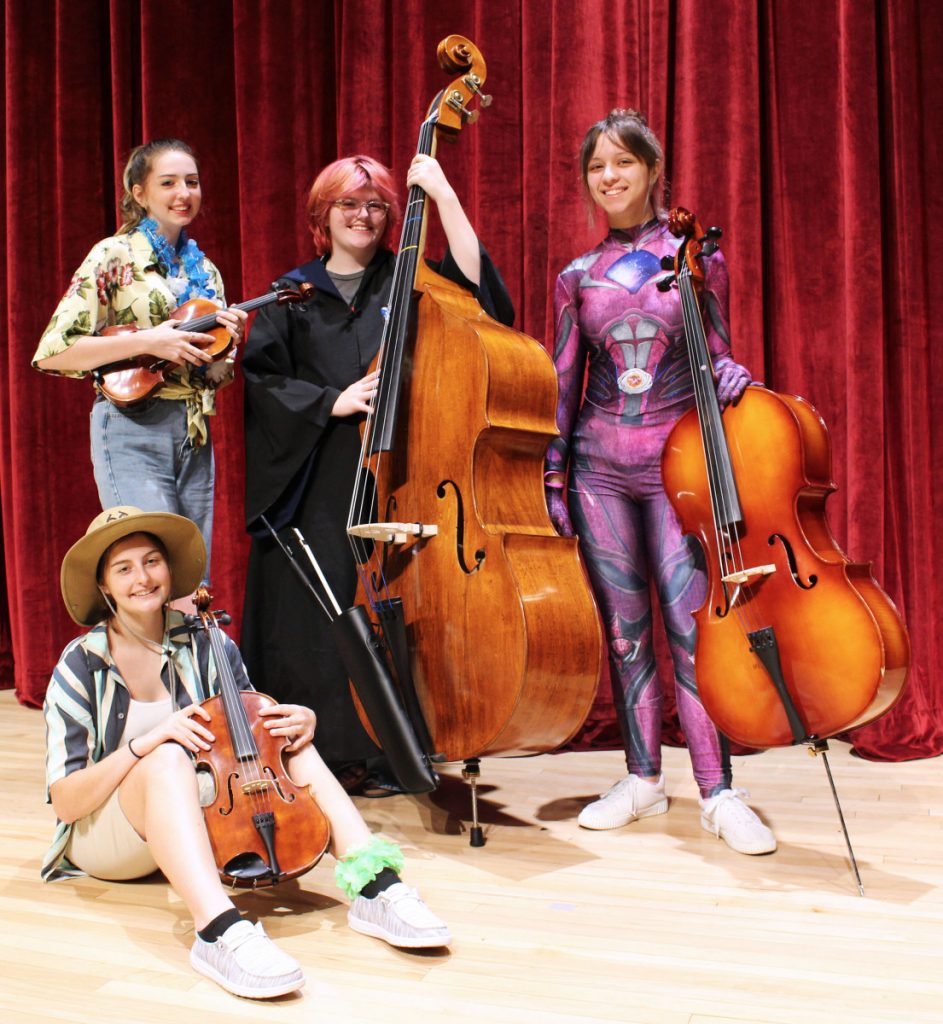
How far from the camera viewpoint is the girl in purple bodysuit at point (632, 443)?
244cm

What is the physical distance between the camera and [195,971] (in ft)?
5.85

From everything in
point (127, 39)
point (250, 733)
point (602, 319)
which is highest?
point (127, 39)

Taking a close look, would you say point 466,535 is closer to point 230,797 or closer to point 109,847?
point 230,797

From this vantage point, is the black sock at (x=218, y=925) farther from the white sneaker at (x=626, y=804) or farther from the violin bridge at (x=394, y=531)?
the white sneaker at (x=626, y=804)

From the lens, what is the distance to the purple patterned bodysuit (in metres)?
2.46

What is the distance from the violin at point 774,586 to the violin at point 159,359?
2.87 ft

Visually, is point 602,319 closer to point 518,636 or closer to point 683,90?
A: point 518,636

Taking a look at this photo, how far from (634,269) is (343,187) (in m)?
0.69

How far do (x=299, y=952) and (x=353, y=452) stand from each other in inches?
46.1

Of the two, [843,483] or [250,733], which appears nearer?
[250,733]

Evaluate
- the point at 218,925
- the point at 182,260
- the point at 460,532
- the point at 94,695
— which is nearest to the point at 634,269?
the point at 460,532

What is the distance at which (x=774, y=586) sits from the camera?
2.01 meters

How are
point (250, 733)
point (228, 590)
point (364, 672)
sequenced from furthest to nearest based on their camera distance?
1. point (228, 590)
2. point (364, 672)
3. point (250, 733)

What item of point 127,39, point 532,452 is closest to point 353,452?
point 532,452
